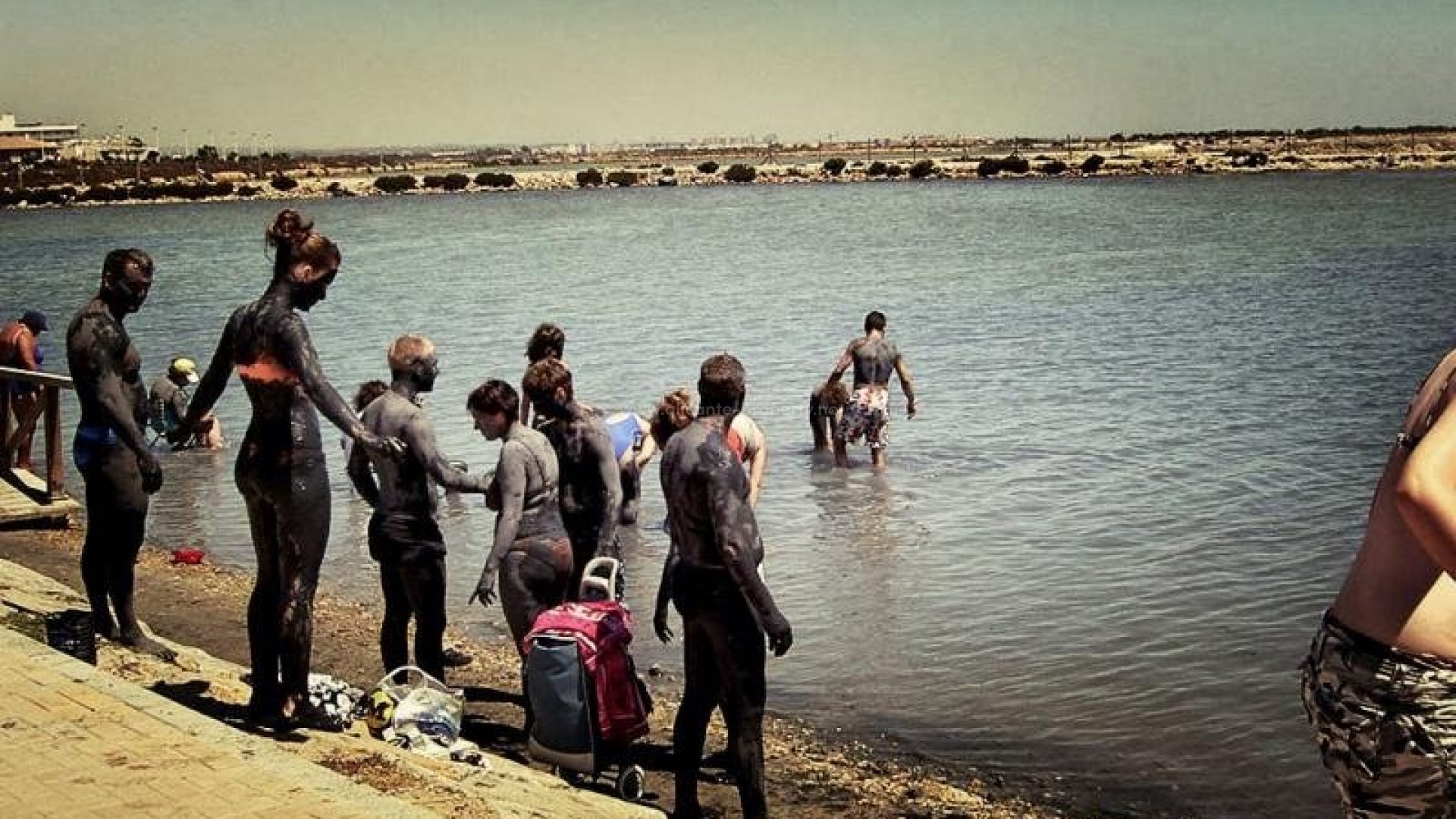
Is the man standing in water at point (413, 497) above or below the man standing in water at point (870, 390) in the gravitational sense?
above

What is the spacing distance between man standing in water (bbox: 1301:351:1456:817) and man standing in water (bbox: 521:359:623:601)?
4624 mm

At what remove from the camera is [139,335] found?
117ft

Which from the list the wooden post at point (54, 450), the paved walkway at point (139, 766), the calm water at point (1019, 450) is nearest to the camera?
the paved walkway at point (139, 766)

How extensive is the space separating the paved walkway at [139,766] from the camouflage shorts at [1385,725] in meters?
2.84

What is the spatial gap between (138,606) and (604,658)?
544cm

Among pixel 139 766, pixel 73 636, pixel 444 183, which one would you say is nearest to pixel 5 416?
pixel 73 636

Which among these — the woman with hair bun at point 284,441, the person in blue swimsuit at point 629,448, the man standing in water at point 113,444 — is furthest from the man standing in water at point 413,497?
the person in blue swimsuit at point 629,448

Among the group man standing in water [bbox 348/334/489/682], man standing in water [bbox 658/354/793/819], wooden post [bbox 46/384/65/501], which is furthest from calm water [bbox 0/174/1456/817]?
man standing in water [bbox 348/334/489/682]

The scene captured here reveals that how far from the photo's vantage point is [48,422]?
44.7ft

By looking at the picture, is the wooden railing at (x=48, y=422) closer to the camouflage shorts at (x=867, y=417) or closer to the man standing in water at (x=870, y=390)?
the man standing in water at (x=870, y=390)

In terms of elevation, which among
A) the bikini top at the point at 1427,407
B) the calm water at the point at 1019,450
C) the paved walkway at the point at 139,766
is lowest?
the calm water at the point at 1019,450

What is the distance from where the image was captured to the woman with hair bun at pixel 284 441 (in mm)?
6426

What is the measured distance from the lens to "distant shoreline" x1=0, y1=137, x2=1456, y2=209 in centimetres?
13062

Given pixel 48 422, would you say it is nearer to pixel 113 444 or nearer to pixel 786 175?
pixel 113 444
